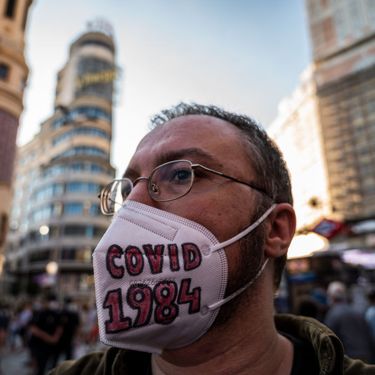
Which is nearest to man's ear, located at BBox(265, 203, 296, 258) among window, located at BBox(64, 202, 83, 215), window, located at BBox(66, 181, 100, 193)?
window, located at BBox(64, 202, 83, 215)

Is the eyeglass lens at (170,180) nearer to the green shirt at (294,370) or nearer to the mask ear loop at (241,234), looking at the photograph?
the mask ear loop at (241,234)

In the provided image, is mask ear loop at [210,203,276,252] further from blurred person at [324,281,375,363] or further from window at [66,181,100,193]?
window at [66,181,100,193]

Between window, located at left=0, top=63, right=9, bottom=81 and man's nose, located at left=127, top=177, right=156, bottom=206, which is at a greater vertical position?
window, located at left=0, top=63, right=9, bottom=81

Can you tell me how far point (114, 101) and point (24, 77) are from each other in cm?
3623

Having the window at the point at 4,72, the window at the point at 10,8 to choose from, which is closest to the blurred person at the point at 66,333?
the window at the point at 4,72

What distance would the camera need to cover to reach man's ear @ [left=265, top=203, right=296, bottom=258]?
1477 millimetres

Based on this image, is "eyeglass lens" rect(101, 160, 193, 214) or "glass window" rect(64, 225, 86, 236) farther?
"glass window" rect(64, 225, 86, 236)

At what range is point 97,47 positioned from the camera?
57.3m

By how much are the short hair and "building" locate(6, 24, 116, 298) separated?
124ft

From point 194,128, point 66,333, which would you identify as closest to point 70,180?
point 66,333

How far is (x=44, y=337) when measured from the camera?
6094mm

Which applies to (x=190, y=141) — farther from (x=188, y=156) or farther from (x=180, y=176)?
(x=180, y=176)

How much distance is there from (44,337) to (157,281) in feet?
19.3

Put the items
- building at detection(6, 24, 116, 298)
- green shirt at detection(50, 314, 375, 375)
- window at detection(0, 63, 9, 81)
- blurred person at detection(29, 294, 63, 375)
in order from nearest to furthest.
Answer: green shirt at detection(50, 314, 375, 375) < blurred person at detection(29, 294, 63, 375) < window at detection(0, 63, 9, 81) < building at detection(6, 24, 116, 298)
